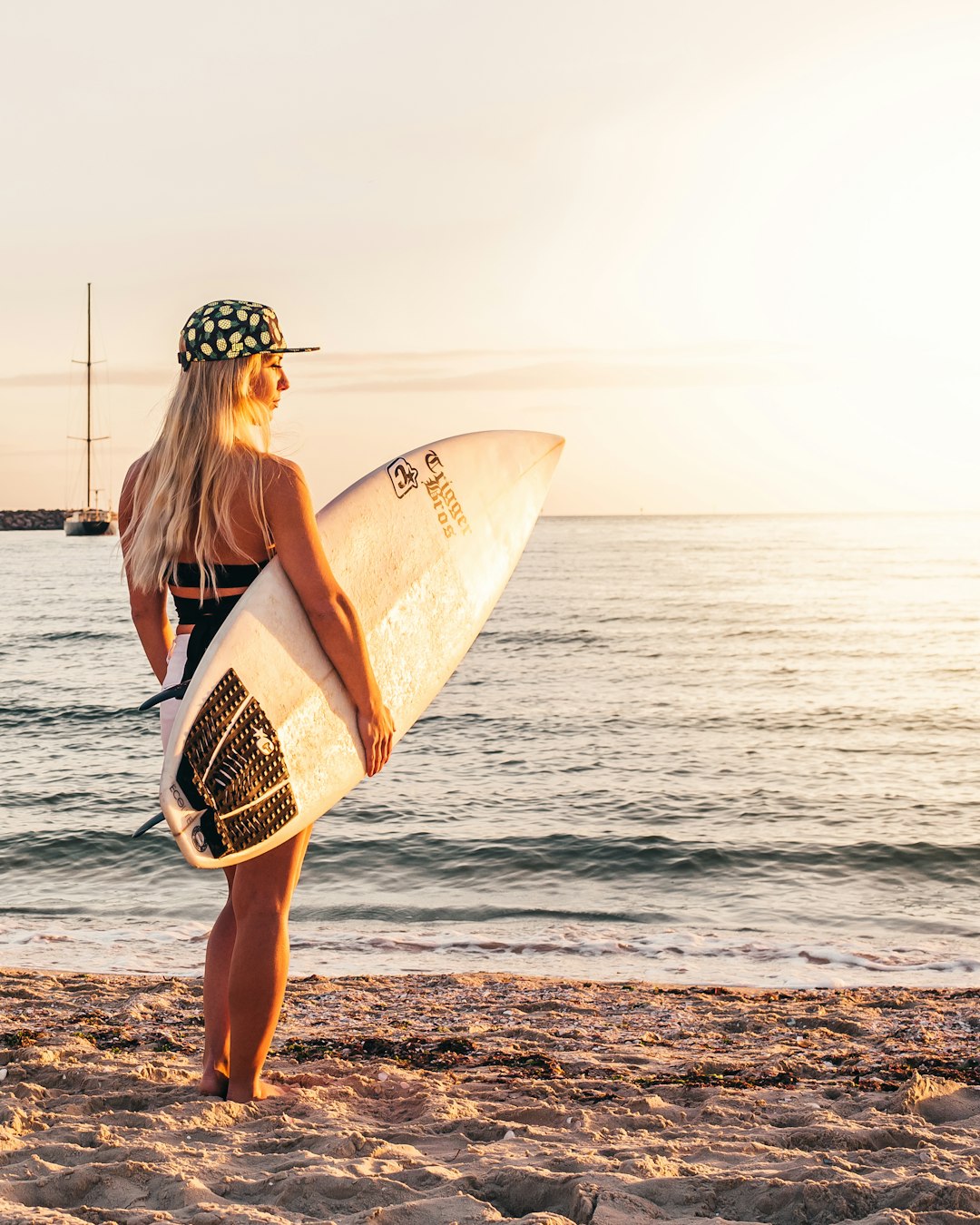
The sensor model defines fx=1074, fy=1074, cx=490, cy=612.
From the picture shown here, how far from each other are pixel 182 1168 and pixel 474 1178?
59cm

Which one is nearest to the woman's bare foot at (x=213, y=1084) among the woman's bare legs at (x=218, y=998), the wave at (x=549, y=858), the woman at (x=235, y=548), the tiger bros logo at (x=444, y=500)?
the woman's bare legs at (x=218, y=998)

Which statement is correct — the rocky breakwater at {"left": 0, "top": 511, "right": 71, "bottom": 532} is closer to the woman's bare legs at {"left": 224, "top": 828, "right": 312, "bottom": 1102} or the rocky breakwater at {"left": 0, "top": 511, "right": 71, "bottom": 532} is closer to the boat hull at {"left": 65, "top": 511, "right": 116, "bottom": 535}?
the boat hull at {"left": 65, "top": 511, "right": 116, "bottom": 535}

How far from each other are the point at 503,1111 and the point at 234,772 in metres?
1.08

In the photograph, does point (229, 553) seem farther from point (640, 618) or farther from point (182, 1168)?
point (640, 618)

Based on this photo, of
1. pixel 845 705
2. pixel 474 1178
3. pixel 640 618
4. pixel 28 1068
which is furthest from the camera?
pixel 640 618

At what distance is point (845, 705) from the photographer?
13312 mm

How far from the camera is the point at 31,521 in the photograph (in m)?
106

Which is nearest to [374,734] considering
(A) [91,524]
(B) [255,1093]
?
(B) [255,1093]

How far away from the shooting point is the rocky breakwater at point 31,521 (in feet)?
346

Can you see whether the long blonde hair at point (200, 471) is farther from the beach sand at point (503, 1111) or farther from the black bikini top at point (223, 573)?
the beach sand at point (503, 1111)

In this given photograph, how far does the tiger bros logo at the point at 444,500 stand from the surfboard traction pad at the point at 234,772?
3.43 feet

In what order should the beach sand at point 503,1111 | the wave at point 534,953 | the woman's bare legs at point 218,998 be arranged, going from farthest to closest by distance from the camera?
the wave at point 534,953 → the woman's bare legs at point 218,998 → the beach sand at point 503,1111

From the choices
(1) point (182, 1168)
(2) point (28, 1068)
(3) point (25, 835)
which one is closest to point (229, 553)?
(1) point (182, 1168)

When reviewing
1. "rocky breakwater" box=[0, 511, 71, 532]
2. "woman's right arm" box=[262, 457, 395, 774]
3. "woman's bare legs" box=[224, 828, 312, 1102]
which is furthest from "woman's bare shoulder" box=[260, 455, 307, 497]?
"rocky breakwater" box=[0, 511, 71, 532]
